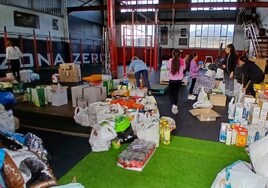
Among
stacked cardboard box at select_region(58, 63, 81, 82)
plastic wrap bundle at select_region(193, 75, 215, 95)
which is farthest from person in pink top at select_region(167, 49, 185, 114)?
stacked cardboard box at select_region(58, 63, 81, 82)

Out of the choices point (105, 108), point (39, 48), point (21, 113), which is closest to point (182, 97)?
point (105, 108)

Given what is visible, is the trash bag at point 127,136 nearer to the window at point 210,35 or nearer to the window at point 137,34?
the window at point 137,34

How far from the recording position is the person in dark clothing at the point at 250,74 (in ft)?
14.1

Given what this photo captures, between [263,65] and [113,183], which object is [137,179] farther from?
[263,65]

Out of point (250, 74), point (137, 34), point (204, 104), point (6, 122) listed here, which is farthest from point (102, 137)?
point (137, 34)

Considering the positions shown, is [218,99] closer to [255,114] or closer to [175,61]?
[255,114]

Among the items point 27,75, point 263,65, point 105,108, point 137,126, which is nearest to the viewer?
point 137,126

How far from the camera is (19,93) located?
20.4 ft

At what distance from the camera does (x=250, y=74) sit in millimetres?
4332

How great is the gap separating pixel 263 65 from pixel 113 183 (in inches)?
279

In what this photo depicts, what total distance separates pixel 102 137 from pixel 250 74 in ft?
10.5

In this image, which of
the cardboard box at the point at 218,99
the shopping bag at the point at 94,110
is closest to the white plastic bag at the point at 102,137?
the shopping bag at the point at 94,110

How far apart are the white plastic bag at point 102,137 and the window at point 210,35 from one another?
15173 millimetres

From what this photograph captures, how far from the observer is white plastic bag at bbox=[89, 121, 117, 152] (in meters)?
2.92
